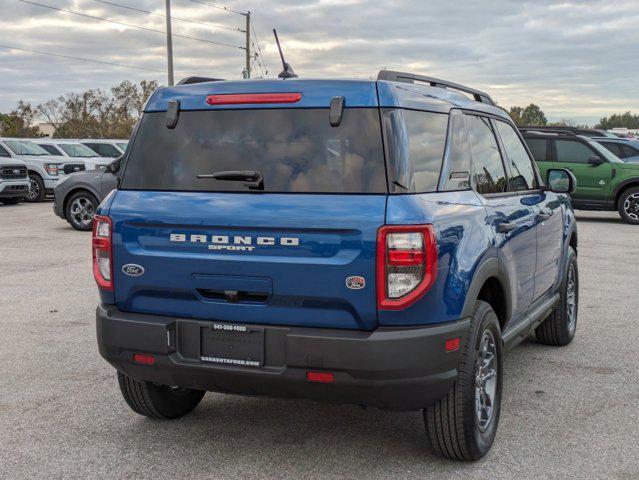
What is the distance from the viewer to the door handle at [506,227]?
4402 millimetres

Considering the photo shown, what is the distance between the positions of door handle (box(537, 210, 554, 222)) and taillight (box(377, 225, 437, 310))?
2100mm

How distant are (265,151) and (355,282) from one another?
79cm

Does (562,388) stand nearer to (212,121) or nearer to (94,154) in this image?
(212,121)

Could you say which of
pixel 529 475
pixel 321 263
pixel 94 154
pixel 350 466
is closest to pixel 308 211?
pixel 321 263

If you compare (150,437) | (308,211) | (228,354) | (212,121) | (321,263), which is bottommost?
(150,437)

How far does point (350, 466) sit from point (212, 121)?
185 cm

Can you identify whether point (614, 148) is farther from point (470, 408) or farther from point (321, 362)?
point (321, 362)

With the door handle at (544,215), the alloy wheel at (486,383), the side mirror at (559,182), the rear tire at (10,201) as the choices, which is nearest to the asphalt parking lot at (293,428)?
the alloy wheel at (486,383)

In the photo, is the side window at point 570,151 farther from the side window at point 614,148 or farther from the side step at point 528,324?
the side step at point 528,324

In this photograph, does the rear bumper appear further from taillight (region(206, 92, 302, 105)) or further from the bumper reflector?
taillight (region(206, 92, 302, 105))

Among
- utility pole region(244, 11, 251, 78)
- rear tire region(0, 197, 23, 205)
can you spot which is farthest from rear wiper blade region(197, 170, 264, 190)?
utility pole region(244, 11, 251, 78)

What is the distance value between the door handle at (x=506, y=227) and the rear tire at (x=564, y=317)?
1766mm

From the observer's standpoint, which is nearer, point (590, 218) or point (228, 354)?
point (228, 354)

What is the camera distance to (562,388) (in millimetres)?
5316
